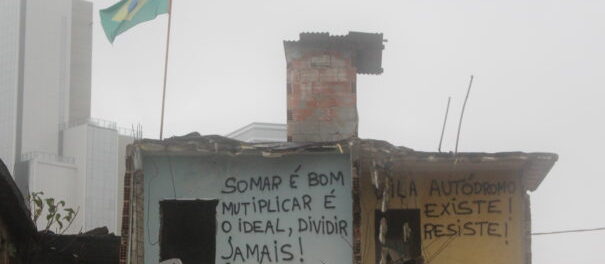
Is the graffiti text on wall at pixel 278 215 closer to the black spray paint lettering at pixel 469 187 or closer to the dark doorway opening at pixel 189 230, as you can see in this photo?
the dark doorway opening at pixel 189 230

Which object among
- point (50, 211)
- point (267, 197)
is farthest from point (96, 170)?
point (267, 197)

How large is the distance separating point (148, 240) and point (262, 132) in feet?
49.2

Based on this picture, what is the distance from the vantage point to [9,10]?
49969 millimetres

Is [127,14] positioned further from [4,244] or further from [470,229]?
[470,229]

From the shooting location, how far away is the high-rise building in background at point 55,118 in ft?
160

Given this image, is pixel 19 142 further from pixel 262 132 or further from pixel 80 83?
pixel 262 132

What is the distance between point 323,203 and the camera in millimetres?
13695

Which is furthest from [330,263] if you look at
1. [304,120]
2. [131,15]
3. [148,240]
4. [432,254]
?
[131,15]

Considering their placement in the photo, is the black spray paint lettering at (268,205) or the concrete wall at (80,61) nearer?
the black spray paint lettering at (268,205)

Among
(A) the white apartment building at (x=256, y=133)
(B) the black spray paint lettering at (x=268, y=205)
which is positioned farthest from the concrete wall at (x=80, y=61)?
A: (B) the black spray paint lettering at (x=268, y=205)

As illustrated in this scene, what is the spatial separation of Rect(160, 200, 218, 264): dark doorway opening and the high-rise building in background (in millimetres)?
34325

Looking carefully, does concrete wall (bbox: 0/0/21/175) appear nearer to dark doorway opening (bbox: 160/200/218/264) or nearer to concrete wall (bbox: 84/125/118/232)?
concrete wall (bbox: 84/125/118/232)

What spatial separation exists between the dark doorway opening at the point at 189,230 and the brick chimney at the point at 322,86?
311 centimetres

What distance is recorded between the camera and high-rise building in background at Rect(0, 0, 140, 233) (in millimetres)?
48781
